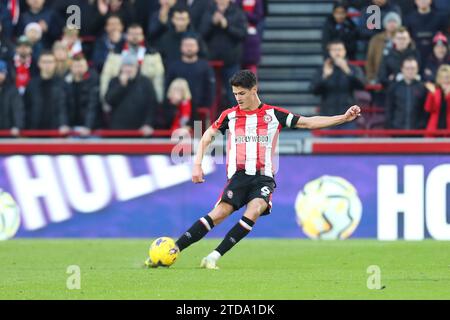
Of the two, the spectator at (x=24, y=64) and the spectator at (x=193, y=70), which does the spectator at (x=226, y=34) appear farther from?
the spectator at (x=24, y=64)

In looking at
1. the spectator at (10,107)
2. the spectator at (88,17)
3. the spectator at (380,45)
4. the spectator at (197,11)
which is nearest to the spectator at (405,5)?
the spectator at (380,45)

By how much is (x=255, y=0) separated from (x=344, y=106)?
272 centimetres

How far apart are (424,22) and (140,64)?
4.53 m

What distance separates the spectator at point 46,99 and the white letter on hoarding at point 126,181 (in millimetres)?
1416

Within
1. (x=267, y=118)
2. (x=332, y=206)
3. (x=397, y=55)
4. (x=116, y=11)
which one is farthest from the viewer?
(x=116, y=11)

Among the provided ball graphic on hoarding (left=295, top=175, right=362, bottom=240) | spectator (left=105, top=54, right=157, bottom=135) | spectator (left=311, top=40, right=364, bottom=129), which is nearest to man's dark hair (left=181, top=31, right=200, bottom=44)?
spectator (left=105, top=54, right=157, bottom=135)

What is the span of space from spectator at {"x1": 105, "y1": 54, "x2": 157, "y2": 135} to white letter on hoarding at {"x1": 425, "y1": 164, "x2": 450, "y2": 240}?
13.4 feet

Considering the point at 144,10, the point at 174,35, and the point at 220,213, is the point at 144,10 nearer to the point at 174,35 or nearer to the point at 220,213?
the point at 174,35

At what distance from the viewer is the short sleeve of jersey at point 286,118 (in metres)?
13.2

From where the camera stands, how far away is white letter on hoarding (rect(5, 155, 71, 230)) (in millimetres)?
17969

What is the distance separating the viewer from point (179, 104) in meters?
18.9

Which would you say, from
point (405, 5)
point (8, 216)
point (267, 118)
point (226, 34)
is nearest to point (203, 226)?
point (267, 118)

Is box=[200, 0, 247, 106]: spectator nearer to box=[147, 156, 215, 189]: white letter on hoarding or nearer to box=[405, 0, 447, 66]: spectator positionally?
box=[147, 156, 215, 189]: white letter on hoarding

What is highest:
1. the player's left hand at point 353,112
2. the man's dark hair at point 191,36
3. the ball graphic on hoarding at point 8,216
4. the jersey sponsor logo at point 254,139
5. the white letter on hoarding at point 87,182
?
the man's dark hair at point 191,36
